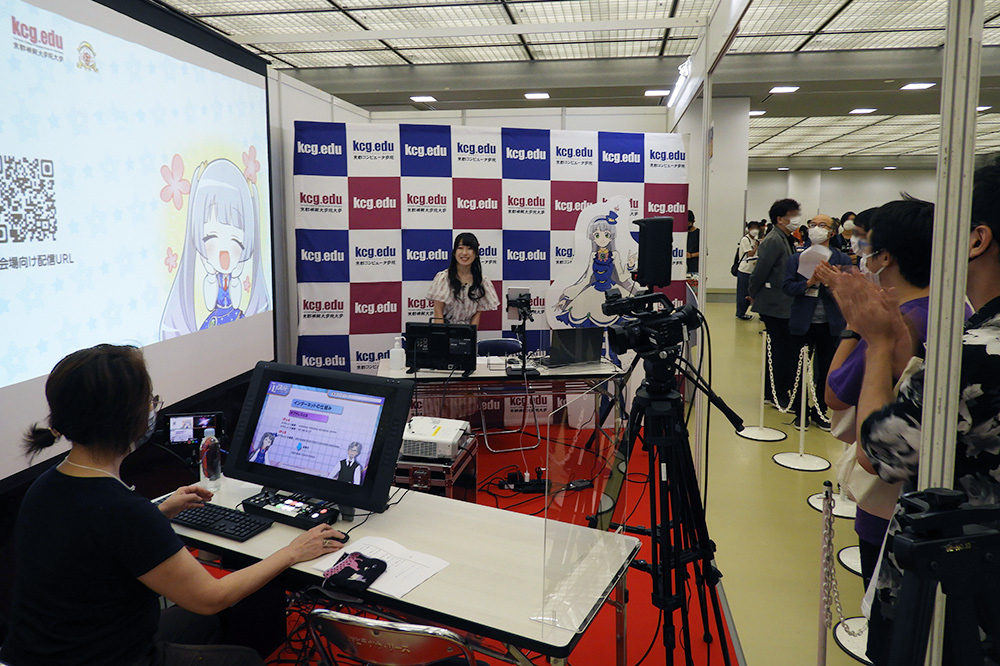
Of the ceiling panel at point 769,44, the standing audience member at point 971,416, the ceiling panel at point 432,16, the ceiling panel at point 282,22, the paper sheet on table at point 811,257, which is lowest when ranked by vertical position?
the standing audience member at point 971,416

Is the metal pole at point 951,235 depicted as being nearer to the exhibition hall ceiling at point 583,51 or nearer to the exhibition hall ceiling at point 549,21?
the exhibition hall ceiling at point 583,51

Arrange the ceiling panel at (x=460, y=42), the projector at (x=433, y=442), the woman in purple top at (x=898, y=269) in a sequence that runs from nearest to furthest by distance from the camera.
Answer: the woman in purple top at (x=898, y=269) < the projector at (x=433, y=442) < the ceiling panel at (x=460, y=42)

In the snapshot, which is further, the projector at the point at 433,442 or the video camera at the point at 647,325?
the projector at the point at 433,442

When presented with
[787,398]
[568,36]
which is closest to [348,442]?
[787,398]

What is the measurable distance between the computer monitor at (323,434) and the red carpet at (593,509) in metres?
0.58

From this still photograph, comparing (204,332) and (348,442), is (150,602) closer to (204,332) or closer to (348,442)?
(348,442)

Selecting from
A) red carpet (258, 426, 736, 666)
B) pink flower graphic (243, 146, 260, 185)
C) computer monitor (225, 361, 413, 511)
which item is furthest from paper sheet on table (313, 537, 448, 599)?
pink flower graphic (243, 146, 260, 185)

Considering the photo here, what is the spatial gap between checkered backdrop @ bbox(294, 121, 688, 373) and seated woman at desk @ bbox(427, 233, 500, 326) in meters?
0.25

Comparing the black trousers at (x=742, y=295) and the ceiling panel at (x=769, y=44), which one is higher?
the ceiling panel at (x=769, y=44)

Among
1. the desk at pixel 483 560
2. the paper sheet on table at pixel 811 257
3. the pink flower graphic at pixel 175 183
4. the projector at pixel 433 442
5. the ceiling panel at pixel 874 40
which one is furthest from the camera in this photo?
the ceiling panel at pixel 874 40

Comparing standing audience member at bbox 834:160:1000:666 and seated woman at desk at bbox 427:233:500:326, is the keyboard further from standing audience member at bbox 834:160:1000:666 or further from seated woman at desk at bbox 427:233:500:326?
seated woman at desk at bbox 427:233:500:326

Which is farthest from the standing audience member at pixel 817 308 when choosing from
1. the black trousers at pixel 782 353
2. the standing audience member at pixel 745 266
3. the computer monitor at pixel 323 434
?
the computer monitor at pixel 323 434

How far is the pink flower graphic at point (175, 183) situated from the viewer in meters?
3.07

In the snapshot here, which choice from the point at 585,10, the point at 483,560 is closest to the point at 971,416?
the point at 483,560
